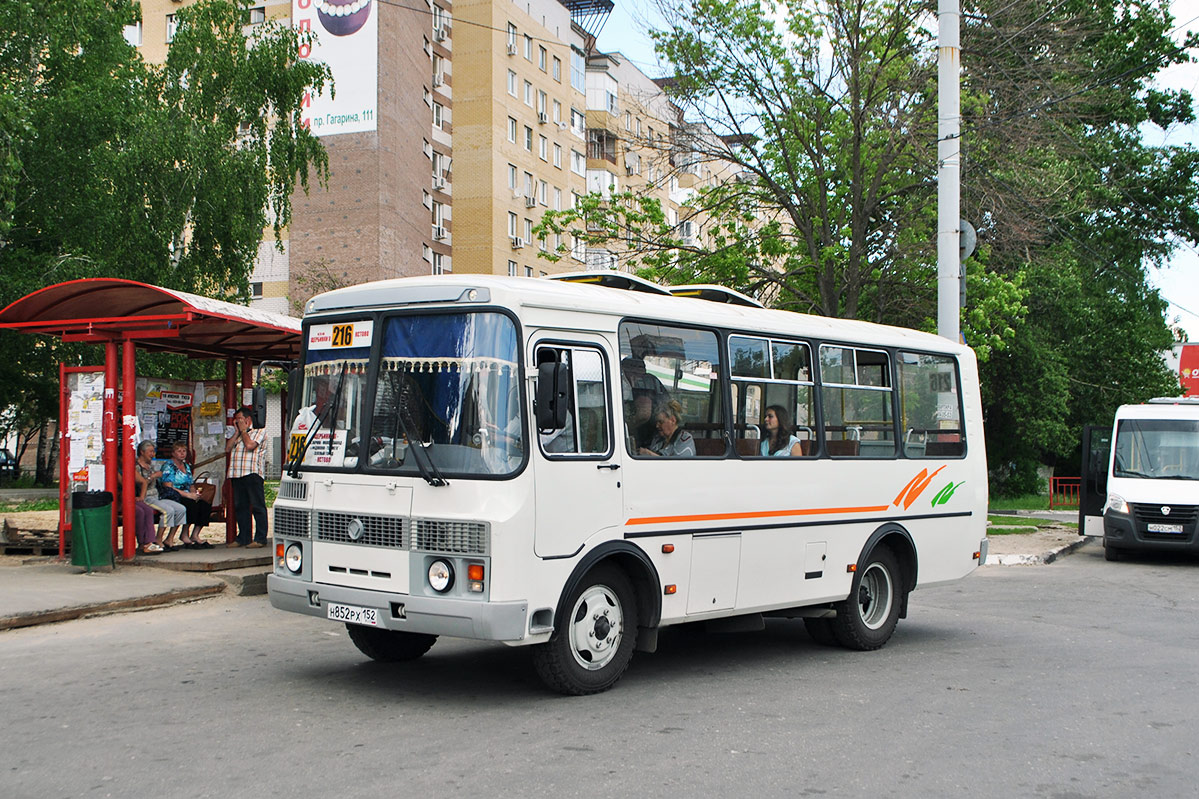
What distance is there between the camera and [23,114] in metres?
21.5

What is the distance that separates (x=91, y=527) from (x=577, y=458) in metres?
7.46

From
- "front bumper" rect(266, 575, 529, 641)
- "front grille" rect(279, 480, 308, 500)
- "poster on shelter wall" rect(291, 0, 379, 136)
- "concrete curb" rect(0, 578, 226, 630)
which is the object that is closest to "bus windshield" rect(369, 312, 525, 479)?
"front grille" rect(279, 480, 308, 500)

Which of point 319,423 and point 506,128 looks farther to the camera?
point 506,128

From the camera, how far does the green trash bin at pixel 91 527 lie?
12594 mm

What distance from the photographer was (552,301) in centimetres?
746

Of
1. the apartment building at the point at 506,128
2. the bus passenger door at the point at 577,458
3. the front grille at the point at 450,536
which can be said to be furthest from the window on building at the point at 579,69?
the front grille at the point at 450,536

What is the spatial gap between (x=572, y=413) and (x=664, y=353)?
3.49 ft

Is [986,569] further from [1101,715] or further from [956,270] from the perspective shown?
[1101,715]

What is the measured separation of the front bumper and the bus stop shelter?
5.46 m

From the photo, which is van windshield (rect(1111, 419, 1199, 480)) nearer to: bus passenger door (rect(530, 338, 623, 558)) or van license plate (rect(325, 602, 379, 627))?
bus passenger door (rect(530, 338, 623, 558))

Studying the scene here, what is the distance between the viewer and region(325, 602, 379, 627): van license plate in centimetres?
729

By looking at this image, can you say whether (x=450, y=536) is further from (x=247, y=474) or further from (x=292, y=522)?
(x=247, y=474)

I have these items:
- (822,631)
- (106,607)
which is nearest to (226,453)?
(106,607)

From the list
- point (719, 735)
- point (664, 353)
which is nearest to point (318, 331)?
point (664, 353)
